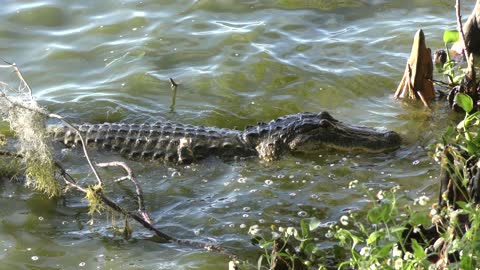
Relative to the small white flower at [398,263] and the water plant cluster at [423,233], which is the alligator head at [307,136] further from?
the small white flower at [398,263]

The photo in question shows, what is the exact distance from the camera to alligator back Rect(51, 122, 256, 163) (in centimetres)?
728

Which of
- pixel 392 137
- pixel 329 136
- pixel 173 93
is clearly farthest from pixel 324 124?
pixel 173 93

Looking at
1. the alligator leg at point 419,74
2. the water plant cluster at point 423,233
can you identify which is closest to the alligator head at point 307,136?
the alligator leg at point 419,74

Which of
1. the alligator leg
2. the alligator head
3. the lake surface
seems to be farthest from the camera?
the alligator leg

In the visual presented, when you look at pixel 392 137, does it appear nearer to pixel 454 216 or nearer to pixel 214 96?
pixel 214 96

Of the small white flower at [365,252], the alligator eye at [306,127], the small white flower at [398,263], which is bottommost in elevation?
the alligator eye at [306,127]

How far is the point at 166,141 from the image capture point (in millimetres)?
7309

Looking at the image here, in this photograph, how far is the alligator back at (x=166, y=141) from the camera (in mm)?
7277

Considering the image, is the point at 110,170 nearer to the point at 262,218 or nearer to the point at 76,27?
the point at 262,218

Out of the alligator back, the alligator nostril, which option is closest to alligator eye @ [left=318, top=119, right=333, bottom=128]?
the alligator nostril

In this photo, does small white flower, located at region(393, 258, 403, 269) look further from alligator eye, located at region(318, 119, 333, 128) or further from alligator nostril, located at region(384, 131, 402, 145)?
alligator eye, located at region(318, 119, 333, 128)

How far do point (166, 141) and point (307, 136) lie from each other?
133cm

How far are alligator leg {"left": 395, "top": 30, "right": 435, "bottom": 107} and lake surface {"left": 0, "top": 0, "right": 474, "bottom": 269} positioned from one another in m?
0.15

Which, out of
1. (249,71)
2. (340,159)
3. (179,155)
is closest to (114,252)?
(179,155)
